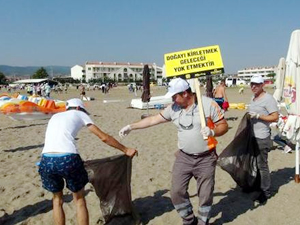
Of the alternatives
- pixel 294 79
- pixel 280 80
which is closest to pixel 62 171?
pixel 294 79

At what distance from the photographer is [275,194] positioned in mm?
A: 4984

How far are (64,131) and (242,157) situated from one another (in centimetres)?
262

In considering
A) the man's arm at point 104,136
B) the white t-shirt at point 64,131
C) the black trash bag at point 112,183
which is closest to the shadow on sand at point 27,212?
the black trash bag at point 112,183

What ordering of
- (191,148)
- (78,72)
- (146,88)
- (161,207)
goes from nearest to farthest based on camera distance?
(191,148) < (161,207) < (146,88) < (78,72)

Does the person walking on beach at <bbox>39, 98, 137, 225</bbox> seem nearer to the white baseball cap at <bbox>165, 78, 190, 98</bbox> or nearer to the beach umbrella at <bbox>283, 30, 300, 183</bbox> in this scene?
the white baseball cap at <bbox>165, 78, 190, 98</bbox>

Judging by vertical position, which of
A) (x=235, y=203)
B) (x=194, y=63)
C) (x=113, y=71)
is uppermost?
(x=113, y=71)

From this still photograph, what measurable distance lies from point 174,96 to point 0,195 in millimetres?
3233

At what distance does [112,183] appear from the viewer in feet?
13.1

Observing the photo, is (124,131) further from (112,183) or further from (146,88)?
(146,88)

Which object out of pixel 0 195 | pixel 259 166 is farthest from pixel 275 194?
pixel 0 195

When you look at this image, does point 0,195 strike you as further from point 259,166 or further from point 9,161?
point 259,166

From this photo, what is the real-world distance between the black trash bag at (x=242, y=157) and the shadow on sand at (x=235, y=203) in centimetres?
29

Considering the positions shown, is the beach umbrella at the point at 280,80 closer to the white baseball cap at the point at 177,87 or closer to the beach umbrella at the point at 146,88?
the beach umbrella at the point at 146,88

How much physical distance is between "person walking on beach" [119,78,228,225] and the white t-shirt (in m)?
0.97
